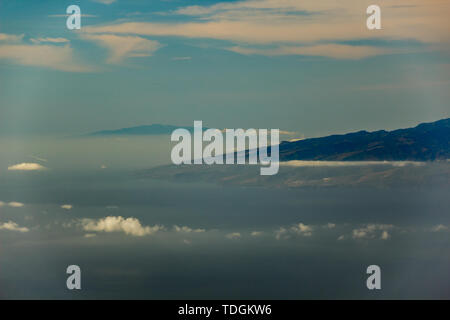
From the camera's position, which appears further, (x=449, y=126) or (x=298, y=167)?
(x=449, y=126)

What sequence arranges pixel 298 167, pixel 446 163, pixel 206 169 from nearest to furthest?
pixel 206 169
pixel 298 167
pixel 446 163

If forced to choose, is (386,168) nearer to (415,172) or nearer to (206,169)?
(415,172)
